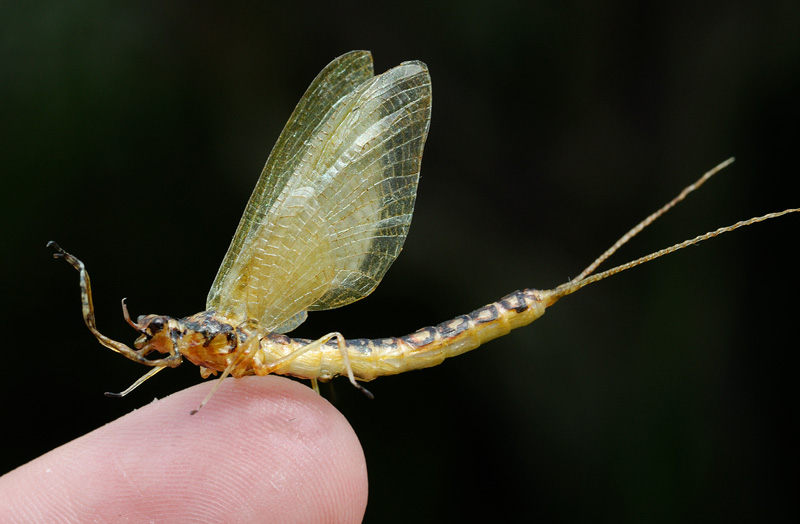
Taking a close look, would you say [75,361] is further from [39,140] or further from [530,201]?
[530,201]

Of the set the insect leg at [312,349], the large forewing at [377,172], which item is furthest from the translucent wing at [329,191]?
the insect leg at [312,349]

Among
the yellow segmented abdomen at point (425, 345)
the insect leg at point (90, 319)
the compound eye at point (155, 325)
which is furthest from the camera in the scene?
the yellow segmented abdomen at point (425, 345)

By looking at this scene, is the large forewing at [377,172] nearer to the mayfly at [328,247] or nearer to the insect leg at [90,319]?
the mayfly at [328,247]

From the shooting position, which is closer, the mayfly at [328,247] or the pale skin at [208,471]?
the mayfly at [328,247]

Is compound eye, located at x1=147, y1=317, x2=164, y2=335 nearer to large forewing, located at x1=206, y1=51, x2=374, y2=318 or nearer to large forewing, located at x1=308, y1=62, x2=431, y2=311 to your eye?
large forewing, located at x1=206, y1=51, x2=374, y2=318

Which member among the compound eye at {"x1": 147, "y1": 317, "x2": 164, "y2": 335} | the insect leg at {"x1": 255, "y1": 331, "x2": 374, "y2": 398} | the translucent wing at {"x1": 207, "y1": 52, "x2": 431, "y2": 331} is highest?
the translucent wing at {"x1": 207, "y1": 52, "x2": 431, "y2": 331}

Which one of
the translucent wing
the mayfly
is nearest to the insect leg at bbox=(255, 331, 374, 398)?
the mayfly

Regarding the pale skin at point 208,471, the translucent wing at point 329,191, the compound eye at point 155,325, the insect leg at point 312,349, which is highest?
the translucent wing at point 329,191

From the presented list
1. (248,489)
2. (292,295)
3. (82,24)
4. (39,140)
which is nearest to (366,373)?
(292,295)
